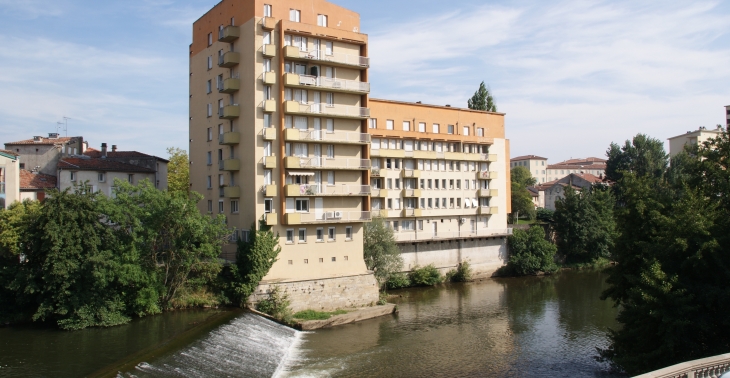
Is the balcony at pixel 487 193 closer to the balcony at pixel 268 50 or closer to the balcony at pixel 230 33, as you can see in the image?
the balcony at pixel 268 50

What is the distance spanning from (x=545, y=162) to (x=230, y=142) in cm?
15393

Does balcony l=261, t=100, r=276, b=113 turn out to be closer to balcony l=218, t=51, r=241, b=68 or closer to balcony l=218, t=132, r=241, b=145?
balcony l=218, t=132, r=241, b=145

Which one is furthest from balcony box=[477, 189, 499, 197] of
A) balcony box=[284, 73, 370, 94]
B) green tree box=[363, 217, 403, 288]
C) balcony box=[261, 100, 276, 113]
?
balcony box=[261, 100, 276, 113]

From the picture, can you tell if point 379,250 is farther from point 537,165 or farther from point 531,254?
point 537,165

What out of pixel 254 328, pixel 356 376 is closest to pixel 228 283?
pixel 254 328

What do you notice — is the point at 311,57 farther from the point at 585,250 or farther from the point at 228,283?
the point at 585,250

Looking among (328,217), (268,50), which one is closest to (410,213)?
(328,217)

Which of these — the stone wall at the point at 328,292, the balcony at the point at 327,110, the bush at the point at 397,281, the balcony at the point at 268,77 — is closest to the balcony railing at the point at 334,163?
the balcony at the point at 327,110

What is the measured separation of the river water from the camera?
2794 cm

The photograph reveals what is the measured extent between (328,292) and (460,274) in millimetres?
24840

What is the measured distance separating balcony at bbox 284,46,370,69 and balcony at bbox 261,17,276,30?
1998 millimetres

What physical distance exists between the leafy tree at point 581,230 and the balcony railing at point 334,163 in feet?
125

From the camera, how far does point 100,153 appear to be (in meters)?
66.2

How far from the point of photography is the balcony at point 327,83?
145 feet
